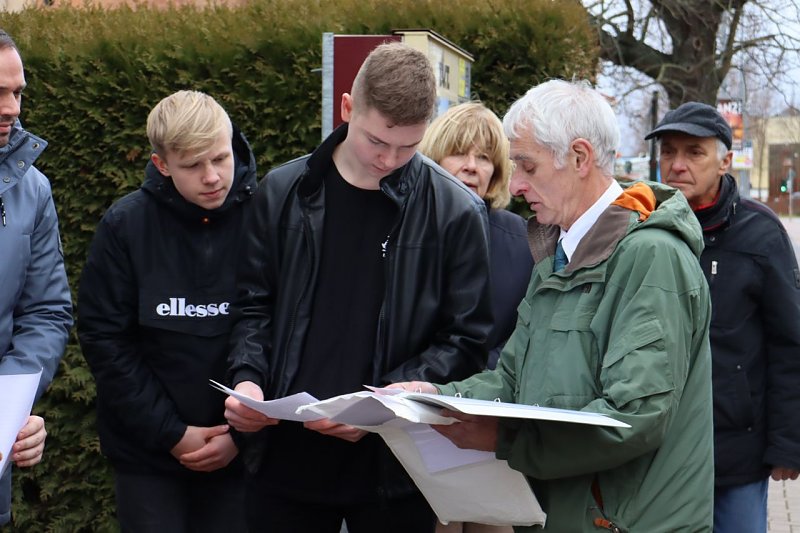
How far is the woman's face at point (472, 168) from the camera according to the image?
173 inches

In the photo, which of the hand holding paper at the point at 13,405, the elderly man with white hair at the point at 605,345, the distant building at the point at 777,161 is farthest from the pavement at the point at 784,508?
the distant building at the point at 777,161

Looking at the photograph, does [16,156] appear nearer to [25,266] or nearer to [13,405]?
[25,266]

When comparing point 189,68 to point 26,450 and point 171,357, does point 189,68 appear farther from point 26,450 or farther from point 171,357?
point 26,450

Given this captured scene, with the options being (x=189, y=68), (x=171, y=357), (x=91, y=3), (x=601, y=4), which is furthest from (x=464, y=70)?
(x=601, y=4)

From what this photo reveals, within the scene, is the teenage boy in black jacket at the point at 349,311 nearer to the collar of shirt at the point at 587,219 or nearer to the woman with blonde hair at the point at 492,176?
the collar of shirt at the point at 587,219

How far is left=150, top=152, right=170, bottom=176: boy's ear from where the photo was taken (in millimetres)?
3785

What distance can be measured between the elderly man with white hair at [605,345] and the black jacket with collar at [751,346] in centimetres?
127

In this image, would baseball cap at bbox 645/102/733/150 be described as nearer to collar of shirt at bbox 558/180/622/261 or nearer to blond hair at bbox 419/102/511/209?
blond hair at bbox 419/102/511/209

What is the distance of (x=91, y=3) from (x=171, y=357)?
12.6 feet

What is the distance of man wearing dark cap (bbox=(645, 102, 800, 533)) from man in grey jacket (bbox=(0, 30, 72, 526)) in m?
2.30

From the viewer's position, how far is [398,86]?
298 centimetres

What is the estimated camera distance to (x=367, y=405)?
2.49 metres

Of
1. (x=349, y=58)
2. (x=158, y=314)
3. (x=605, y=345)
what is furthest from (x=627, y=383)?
(x=349, y=58)

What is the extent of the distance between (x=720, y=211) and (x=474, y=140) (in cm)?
107
